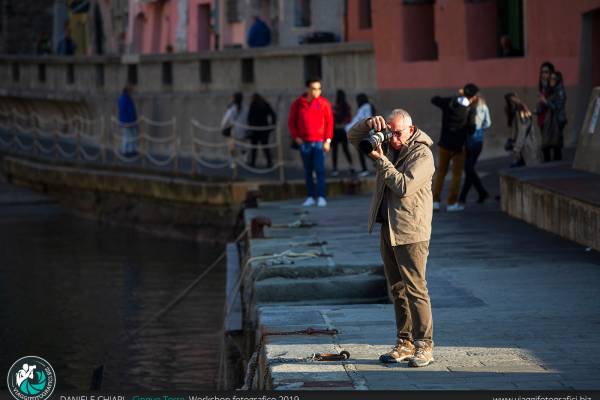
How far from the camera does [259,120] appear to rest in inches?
1064

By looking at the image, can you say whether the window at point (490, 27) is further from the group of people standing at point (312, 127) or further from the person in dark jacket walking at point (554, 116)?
the group of people standing at point (312, 127)

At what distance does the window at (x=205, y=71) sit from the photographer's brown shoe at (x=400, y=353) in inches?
950

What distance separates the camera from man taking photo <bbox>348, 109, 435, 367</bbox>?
8.72 metres

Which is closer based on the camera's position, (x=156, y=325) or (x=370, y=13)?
(x=156, y=325)

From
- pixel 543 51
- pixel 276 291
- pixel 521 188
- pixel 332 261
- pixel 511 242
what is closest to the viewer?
pixel 276 291

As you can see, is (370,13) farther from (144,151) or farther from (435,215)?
(435,215)

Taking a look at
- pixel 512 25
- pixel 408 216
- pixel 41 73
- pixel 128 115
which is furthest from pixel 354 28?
pixel 408 216

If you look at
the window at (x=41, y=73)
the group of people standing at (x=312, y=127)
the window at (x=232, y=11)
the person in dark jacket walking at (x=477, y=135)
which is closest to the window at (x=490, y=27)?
the group of people standing at (x=312, y=127)

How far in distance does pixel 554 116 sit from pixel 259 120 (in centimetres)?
932

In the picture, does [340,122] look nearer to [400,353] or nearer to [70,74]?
[400,353]

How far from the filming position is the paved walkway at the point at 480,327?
27.3ft

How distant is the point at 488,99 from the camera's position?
24453 mm

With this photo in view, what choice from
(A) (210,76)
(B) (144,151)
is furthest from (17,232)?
(A) (210,76)

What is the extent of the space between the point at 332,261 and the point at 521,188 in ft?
11.7
